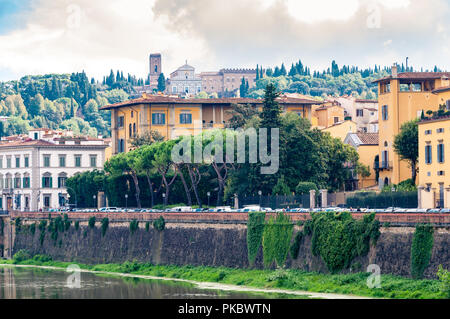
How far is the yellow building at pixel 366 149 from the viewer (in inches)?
3905

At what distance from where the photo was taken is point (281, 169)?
88375 mm

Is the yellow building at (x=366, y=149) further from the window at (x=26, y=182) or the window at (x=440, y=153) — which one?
the window at (x=26, y=182)

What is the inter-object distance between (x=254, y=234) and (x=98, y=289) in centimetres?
1029

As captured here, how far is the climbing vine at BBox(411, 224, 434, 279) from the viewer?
55812 millimetres

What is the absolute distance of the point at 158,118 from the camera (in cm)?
11650

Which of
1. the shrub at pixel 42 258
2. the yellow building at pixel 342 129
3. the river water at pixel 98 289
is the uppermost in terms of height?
the yellow building at pixel 342 129

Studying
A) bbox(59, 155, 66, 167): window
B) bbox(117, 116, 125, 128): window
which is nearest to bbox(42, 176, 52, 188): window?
bbox(59, 155, 66, 167): window

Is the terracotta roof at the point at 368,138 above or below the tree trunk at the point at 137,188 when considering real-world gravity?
above

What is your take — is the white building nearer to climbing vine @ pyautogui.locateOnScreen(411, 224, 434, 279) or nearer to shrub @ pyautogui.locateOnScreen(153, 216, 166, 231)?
shrub @ pyautogui.locateOnScreen(153, 216, 166, 231)

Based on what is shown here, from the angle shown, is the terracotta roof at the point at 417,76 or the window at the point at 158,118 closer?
the terracotta roof at the point at 417,76

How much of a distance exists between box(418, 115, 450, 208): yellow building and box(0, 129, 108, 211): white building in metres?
53.2

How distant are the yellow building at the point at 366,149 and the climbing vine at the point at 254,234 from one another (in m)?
30.1

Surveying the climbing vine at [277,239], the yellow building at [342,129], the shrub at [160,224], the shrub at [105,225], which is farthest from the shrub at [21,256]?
the yellow building at [342,129]
